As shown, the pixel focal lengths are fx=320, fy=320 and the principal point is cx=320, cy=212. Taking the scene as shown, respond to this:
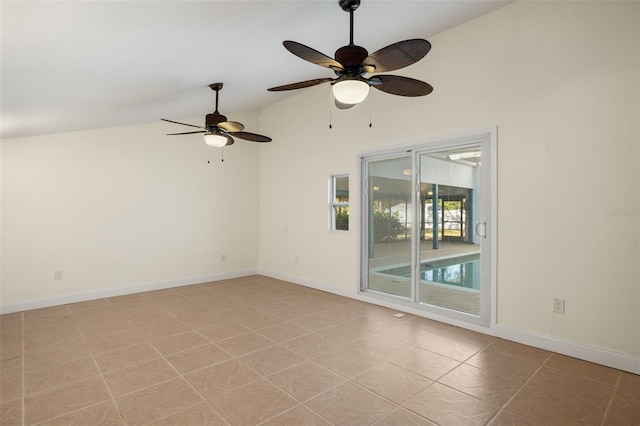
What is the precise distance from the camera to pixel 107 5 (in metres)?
1.96

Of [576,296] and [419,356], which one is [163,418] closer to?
[419,356]

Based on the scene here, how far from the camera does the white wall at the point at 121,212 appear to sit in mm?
4410

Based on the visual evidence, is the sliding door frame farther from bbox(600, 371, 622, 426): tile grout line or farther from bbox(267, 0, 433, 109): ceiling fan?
bbox(267, 0, 433, 109): ceiling fan

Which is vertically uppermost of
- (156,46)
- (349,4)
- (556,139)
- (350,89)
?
(349,4)

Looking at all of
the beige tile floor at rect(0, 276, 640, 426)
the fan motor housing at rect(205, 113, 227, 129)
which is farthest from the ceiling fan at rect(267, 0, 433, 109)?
the beige tile floor at rect(0, 276, 640, 426)

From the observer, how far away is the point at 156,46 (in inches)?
105

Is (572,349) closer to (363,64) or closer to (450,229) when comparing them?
(450,229)

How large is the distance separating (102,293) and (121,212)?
129cm

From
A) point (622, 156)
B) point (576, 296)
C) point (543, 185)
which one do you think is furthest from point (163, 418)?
point (622, 156)

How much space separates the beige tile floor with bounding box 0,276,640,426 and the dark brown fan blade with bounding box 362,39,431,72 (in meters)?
2.41

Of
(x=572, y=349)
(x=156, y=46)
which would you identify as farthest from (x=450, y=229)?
(x=156, y=46)

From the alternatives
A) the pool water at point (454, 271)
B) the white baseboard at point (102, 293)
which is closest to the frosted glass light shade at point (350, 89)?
the pool water at point (454, 271)

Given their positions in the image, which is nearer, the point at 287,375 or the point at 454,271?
the point at 287,375

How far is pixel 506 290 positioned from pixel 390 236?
165 cm
